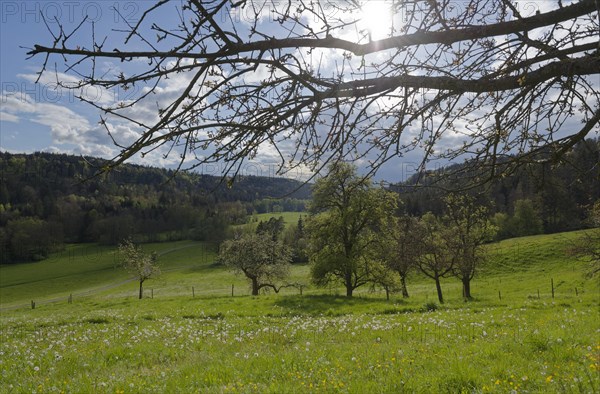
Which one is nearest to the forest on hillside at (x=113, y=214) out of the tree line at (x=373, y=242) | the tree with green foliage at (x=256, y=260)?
A: the tree with green foliage at (x=256, y=260)

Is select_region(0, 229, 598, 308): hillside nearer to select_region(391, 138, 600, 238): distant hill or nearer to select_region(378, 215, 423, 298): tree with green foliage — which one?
select_region(378, 215, 423, 298): tree with green foliage

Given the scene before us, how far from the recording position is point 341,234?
A: 30.0 m

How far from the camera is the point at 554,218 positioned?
8431 centimetres

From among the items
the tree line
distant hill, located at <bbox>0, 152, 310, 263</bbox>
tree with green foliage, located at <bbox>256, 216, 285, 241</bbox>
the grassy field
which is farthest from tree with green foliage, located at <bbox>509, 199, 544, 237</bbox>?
the grassy field

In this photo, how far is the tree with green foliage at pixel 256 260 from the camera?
4509 centimetres

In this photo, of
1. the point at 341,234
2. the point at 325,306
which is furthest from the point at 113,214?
the point at 325,306

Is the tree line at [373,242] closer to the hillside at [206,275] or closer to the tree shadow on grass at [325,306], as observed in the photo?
the hillside at [206,275]

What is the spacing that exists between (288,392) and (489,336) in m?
5.85

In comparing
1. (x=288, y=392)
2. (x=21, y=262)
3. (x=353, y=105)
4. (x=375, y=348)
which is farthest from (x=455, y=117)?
(x=21, y=262)

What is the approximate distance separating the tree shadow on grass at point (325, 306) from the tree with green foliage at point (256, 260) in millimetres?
21321

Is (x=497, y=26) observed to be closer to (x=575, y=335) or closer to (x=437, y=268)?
(x=575, y=335)

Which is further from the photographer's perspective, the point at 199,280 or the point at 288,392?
the point at 199,280

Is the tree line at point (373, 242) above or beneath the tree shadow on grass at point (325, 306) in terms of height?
above

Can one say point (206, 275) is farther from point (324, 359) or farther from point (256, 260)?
point (324, 359)
